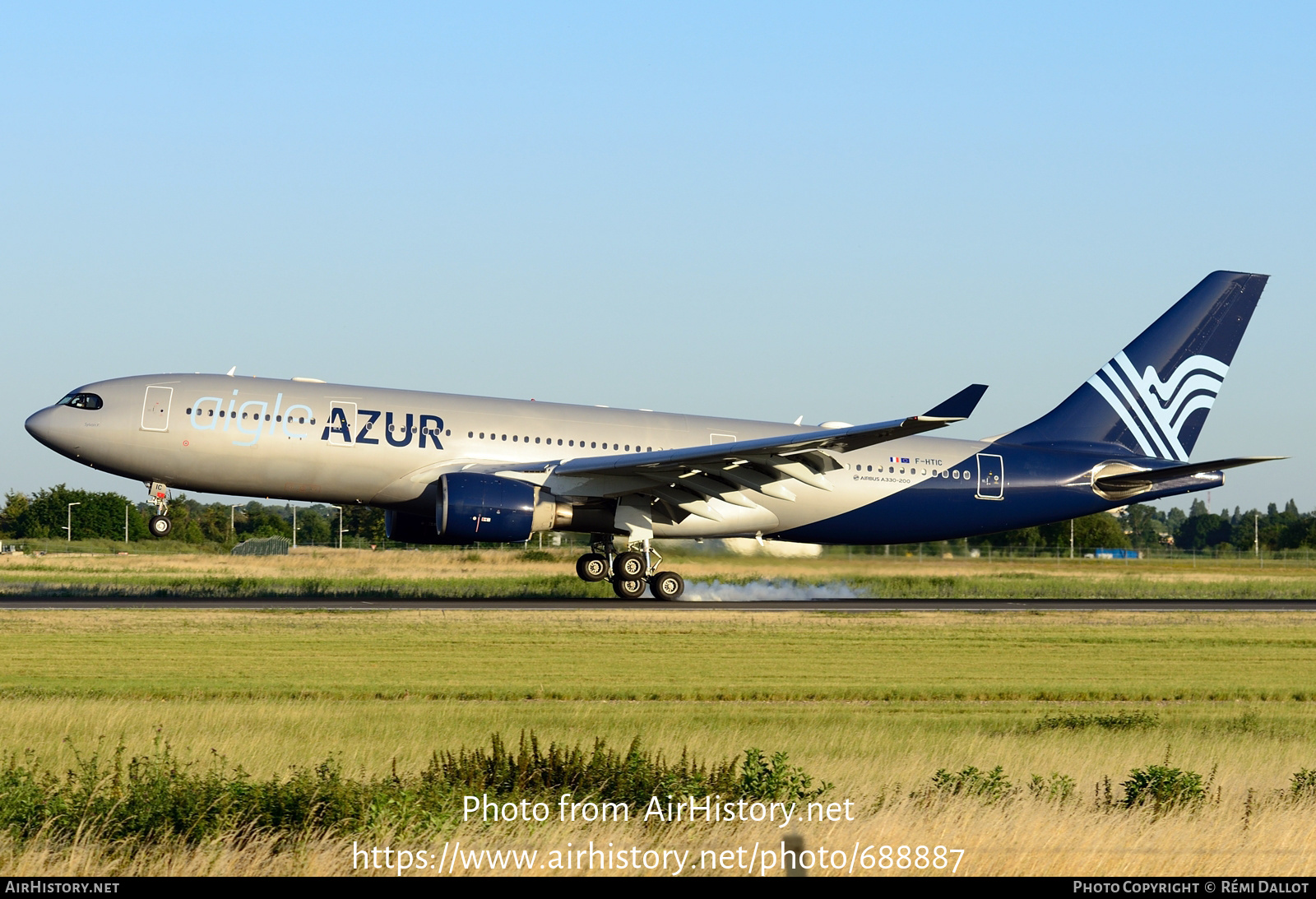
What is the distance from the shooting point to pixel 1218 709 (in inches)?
685

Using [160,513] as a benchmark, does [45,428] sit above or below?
above

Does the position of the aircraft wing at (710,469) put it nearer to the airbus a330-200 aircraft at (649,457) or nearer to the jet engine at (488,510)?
the airbus a330-200 aircraft at (649,457)

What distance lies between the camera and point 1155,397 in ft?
124

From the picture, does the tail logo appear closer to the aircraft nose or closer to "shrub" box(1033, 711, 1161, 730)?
"shrub" box(1033, 711, 1161, 730)

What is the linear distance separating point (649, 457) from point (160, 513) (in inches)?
440

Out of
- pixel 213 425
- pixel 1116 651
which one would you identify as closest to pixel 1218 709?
pixel 1116 651

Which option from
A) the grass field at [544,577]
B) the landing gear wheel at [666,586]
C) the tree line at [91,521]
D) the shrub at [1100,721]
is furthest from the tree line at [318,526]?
the shrub at [1100,721]

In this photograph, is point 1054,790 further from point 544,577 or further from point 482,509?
point 544,577

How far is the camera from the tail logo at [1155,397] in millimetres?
37781

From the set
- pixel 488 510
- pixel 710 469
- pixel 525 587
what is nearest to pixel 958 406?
pixel 710 469

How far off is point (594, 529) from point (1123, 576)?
26.8m

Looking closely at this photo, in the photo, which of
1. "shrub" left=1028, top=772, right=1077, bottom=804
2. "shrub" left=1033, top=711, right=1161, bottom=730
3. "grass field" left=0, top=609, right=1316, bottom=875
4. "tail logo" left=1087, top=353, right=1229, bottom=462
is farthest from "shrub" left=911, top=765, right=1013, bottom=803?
"tail logo" left=1087, top=353, right=1229, bottom=462

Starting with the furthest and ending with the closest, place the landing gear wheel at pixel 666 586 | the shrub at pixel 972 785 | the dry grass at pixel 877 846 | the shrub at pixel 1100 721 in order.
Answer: the landing gear wheel at pixel 666 586
the shrub at pixel 1100 721
the shrub at pixel 972 785
the dry grass at pixel 877 846

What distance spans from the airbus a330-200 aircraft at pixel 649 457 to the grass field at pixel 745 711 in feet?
13.6
